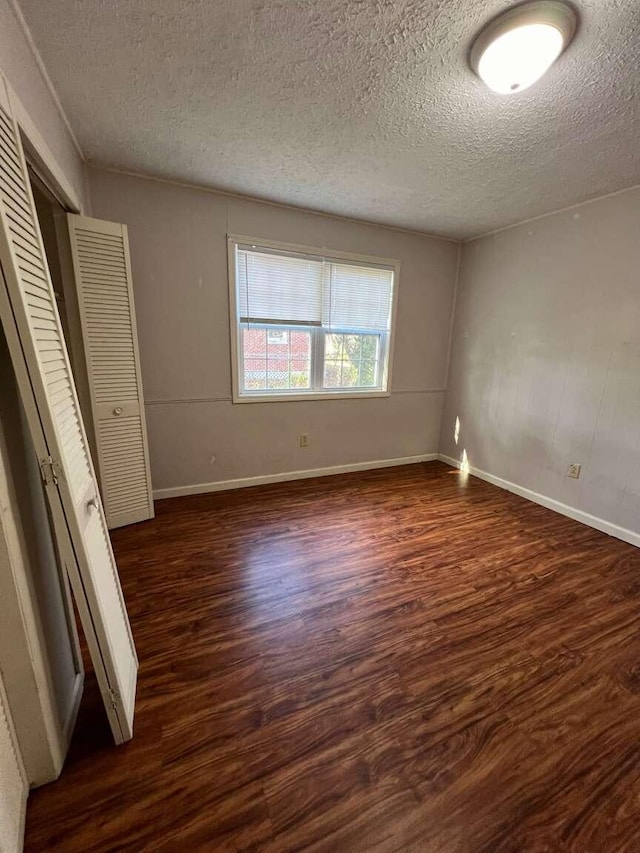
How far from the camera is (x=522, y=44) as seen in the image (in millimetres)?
1225

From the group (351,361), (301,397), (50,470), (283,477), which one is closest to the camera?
(50,470)

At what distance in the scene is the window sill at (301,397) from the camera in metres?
3.10

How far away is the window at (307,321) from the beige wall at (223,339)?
0.36ft

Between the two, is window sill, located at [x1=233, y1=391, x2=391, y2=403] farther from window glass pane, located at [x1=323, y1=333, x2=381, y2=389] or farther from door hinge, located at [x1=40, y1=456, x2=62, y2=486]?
door hinge, located at [x1=40, y1=456, x2=62, y2=486]

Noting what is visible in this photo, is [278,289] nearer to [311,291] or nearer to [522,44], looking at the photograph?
[311,291]

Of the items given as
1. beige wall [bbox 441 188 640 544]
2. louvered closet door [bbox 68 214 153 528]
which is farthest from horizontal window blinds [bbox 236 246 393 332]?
beige wall [bbox 441 188 640 544]

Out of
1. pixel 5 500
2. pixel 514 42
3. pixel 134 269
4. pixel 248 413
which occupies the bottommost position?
pixel 248 413

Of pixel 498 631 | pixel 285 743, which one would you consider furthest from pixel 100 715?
pixel 498 631

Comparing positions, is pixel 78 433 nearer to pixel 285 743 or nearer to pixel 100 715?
pixel 100 715

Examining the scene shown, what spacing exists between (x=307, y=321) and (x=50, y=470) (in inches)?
100

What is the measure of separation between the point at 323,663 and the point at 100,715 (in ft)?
2.84

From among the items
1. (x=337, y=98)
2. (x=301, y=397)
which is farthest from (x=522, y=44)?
(x=301, y=397)

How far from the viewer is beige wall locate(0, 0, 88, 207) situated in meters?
1.13

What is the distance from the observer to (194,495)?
120 inches
